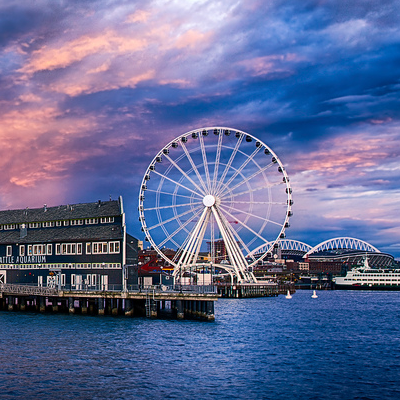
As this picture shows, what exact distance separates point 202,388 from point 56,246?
5110 centimetres

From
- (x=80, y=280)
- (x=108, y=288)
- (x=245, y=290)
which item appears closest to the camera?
(x=108, y=288)

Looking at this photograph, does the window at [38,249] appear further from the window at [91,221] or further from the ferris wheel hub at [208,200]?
the ferris wheel hub at [208,200]

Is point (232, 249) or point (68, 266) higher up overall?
point (232, 249)

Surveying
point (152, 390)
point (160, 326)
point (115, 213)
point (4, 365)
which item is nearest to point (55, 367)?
point (4, 365)

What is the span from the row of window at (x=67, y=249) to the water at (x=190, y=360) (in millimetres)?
12971

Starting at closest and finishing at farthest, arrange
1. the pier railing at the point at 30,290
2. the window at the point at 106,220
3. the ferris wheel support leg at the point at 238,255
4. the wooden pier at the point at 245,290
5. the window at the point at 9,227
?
the pier railing at the point at 30,290, the window at the point at 106,220, the window at the point at 9,227, the ferris wheel support leg at the point at 238,255, the wooden pier at the point at 245,290

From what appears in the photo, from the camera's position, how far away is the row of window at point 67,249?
73125 millimetres

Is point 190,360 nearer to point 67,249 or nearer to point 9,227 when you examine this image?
point 67,249

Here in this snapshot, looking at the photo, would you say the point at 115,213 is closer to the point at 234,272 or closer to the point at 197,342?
the point at 197,342

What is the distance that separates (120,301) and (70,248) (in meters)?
9.69

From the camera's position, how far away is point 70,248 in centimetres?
7681

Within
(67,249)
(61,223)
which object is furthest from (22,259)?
(67,249)

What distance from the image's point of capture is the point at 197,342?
4569 cm

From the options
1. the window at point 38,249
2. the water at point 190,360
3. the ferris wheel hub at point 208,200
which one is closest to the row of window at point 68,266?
the window at point 38,249
